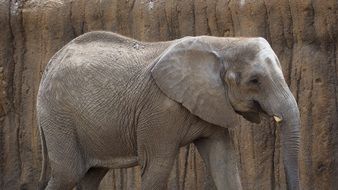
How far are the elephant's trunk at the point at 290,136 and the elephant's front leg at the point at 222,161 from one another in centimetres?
75

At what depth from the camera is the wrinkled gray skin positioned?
8062 mm

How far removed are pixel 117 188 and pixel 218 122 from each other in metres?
3.09

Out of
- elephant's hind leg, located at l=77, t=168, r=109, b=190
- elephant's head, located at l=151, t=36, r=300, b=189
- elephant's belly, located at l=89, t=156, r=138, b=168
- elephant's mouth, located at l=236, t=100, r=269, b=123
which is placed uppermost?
elephant's head, located at l=151, t=36, r=300, b=189

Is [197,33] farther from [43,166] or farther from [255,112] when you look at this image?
[255,112]

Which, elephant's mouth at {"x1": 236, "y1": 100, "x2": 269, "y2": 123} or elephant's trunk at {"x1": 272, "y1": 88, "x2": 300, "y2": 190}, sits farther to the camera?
elephant's mouth at {"x1": 236, "y1": 100, "x2": 269, "y2": 123}

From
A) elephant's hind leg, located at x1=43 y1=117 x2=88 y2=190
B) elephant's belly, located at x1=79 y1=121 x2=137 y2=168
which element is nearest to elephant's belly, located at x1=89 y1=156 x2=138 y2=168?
elephant's belly, located at x1=79 y1=121 x2=137 y2=168

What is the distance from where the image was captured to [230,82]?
8.20 metres

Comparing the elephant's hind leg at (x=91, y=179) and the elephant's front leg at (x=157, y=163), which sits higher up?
the elephant's front leg at (x=157, y=163)

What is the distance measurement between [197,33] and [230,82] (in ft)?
8.50

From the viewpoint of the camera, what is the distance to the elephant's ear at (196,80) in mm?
8281

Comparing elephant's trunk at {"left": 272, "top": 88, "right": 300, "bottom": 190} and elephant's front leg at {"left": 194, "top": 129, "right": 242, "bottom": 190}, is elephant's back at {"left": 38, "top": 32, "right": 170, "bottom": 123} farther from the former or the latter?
elephant's trunk at {"left": 272, "top": 88, "right": 300, "bottom": 190}

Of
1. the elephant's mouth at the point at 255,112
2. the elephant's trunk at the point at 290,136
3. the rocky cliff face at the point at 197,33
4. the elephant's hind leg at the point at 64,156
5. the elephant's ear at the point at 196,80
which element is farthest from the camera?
the rocky cliff face at the point at 197,33

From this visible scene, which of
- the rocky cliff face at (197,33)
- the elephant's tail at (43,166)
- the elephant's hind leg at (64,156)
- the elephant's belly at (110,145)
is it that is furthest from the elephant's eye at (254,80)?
the rocky cliff face at (197,33)

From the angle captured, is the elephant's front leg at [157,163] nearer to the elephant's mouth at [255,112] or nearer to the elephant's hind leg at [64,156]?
the elephant's mouth at [255,112]
